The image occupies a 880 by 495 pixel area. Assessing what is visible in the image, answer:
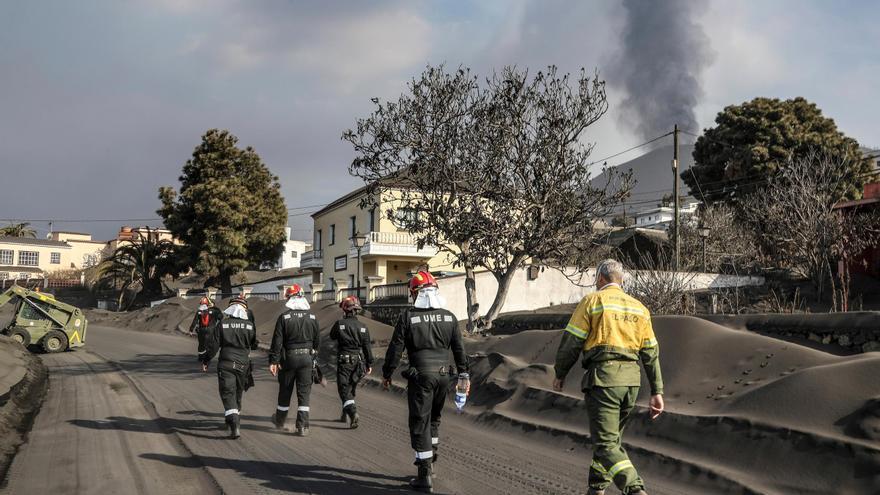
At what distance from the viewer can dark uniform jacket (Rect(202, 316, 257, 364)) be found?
8.99m

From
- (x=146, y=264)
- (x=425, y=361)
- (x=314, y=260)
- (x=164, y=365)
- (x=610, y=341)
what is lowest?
(x=164, y=365)

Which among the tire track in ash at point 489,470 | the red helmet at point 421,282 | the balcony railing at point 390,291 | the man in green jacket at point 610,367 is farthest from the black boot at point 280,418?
the balcony railing at point 390,291

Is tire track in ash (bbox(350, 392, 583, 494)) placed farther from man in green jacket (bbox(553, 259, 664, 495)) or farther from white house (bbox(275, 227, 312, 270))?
white house (bbox(275, 227, 312, 270))

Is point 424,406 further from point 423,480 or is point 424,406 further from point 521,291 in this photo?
point 521,291

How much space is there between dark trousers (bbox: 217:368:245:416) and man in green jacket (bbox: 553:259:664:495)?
509cm

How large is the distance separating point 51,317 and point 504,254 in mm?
16726

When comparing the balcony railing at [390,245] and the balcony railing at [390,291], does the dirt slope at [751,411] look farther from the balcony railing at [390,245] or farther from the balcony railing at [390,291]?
the balcony railing at [390,245]

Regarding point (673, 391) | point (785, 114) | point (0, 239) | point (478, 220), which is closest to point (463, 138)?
point (478, 220)

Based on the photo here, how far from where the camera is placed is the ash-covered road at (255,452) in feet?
21.2

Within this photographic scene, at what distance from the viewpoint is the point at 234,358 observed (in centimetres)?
898

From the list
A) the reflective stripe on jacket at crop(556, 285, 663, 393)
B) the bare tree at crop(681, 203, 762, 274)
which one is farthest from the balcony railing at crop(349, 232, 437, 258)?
the reflective stripe on jacket at crop(556, 285, 663, 393)

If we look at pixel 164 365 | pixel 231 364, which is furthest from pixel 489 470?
pixel 164 365

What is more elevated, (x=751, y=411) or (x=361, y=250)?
(x=361, y=250)

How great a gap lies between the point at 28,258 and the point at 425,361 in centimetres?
9298
